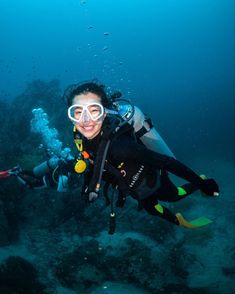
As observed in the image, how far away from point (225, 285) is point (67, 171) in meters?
5.01

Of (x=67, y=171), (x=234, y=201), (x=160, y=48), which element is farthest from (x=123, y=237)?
(x=160, y=48)

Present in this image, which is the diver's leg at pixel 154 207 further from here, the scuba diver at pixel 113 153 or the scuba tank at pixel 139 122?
the scuba tank at pixel 139 122

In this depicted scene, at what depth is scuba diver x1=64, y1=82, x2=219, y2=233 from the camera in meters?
3.81

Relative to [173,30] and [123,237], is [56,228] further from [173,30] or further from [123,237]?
[173,30]

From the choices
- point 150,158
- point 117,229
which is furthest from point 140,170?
point 117,229

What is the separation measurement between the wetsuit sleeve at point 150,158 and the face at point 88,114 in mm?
411

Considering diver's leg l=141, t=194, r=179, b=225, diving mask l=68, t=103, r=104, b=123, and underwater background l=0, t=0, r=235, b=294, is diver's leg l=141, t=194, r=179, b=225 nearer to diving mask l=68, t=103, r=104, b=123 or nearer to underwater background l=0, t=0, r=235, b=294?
diving mask l=68, t=103, r=104, b=123

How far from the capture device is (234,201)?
1191 cm

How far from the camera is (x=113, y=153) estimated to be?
3918 mm

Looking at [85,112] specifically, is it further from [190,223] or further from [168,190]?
[190,223]

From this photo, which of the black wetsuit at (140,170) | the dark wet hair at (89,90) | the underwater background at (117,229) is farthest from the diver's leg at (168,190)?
the underwater background at (117,229)

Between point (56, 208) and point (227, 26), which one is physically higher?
point (227, 26)

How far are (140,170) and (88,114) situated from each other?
111 cm

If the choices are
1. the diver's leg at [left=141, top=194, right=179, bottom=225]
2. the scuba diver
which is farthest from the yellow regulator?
the diver's leg at [left=141, top=194, right=179, bottom=225]
